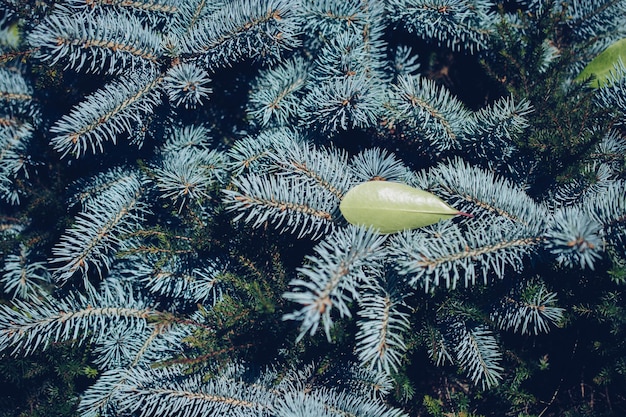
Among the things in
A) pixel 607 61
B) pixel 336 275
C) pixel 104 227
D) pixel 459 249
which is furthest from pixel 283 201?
pixel 607 61

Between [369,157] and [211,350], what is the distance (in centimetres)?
46

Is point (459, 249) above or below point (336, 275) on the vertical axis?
above

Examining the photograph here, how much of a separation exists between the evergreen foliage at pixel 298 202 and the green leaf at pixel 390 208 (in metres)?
0.03

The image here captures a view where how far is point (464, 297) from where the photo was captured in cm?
82

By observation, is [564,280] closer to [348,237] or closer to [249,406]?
[348,237]

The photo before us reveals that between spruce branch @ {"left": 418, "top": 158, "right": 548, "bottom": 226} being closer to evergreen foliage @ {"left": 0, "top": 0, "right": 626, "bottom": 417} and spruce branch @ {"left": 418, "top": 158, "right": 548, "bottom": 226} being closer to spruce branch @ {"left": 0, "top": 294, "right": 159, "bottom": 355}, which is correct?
evergreen foliage @ {"left": 0, "top": 0, "right": 626, "bottom": 417}

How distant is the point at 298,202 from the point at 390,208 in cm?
16

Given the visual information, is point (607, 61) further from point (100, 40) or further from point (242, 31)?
point (100, 40)

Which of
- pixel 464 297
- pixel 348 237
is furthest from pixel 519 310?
pixel 348 237

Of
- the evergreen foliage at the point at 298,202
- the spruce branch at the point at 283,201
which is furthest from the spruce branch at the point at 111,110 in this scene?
the spruce branch at the point at 283,201

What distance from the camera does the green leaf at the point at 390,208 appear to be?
0.74m

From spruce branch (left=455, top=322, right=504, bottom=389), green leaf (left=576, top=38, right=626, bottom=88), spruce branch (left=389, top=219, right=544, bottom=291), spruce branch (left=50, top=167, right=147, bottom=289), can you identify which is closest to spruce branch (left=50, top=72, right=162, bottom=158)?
spruce branch (left=50, top=167, right=147, bottom=289)

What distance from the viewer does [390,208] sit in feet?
2.44

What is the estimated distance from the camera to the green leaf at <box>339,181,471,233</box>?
2.44 ft
